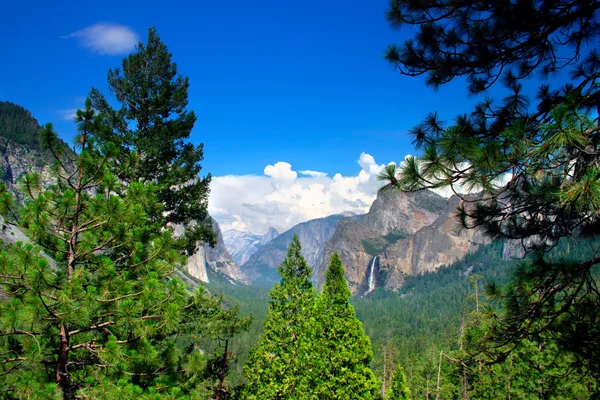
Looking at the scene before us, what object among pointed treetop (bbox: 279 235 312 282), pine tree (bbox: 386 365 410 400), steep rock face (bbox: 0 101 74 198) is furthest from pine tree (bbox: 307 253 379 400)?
steep rock face (bbox: 0 101 74 198)

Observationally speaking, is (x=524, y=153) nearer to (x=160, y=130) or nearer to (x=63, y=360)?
(x=63, y=360)

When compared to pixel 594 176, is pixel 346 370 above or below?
below

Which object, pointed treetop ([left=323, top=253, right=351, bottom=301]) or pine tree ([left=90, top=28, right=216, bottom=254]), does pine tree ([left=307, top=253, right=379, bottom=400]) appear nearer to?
pointed treetop ([left=323, top=253, right=351, bottom=301])

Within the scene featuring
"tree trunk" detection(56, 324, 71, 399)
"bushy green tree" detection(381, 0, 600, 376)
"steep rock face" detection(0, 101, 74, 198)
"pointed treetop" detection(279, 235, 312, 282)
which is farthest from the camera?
"steep rock face" detection(0, 101, 74, 198)

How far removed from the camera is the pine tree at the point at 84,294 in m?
4.53

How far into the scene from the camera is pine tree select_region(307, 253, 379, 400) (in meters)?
12.1

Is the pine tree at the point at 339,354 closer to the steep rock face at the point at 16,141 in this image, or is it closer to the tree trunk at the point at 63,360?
the tree trunk at the point at 63,360

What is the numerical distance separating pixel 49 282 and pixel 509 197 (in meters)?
5.96

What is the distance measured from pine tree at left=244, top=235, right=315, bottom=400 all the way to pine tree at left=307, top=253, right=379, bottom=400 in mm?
528

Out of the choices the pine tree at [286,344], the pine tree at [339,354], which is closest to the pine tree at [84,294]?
the pine tree at [339,354]

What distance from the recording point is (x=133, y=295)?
16.9 feet

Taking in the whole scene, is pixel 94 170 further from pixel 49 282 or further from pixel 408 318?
pixel 408 318

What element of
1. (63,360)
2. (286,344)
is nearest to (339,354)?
(286,344)

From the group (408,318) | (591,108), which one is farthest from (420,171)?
(408,318)
